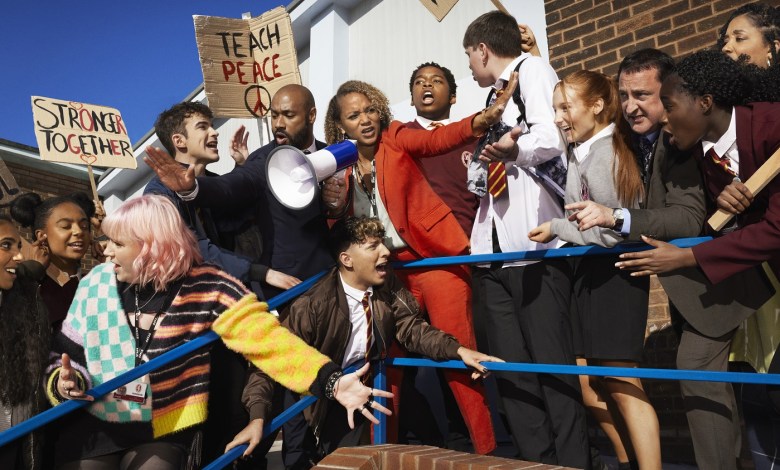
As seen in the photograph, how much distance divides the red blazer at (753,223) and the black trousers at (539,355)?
2.49ft

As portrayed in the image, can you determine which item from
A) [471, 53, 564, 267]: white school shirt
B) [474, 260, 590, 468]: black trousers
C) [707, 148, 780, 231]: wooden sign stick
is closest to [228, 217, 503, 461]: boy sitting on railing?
[474, 260, 590, 468]: black trousers

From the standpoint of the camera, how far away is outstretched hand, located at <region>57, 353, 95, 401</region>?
2408 mm

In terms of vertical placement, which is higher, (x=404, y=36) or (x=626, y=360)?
(x=404, y=36)

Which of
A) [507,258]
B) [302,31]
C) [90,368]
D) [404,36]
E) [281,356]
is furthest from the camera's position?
[302,31]

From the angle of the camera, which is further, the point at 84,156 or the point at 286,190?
the point at 84,156

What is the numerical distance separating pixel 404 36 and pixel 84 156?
3626 millimetres

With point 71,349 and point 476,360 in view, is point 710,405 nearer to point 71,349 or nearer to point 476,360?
point 476,360

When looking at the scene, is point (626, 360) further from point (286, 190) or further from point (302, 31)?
point (302, 31)

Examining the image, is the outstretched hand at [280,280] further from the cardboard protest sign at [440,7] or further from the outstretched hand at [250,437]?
the cardboard protest sign at [440,7]

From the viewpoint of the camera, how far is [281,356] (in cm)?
280

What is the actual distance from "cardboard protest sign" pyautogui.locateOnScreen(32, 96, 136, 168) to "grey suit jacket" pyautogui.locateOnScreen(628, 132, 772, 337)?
5.24 m

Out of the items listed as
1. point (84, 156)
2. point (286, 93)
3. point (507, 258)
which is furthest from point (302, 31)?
point (507, 258)

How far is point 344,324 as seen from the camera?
3301mm

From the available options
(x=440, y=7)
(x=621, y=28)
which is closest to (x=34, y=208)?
(x=440, y=7)
